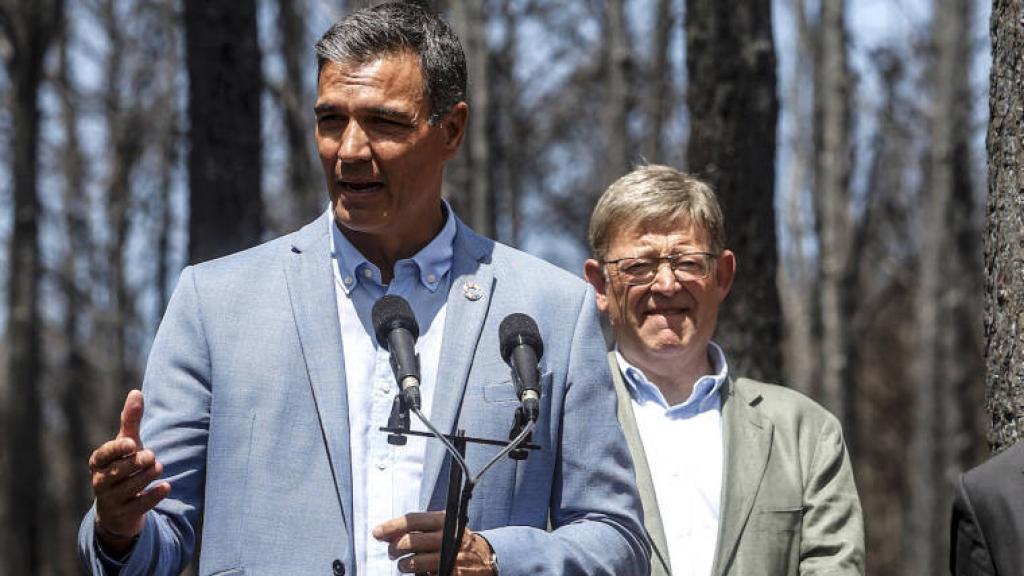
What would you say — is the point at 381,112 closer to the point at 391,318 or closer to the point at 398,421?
the point at 391,318

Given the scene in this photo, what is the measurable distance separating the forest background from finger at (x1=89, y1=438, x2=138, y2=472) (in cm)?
259

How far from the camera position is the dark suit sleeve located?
386cm

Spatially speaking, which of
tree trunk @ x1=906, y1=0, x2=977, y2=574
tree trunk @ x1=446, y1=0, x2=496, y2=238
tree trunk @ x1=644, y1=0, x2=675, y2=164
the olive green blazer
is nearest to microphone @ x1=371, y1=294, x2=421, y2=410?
the olive green blazer

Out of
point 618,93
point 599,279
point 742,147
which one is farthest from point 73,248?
point 599,279

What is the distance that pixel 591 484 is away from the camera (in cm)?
392

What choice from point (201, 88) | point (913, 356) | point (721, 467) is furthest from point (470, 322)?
point (913, 356)

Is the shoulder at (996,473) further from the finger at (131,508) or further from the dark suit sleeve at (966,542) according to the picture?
the finger at (131,508)

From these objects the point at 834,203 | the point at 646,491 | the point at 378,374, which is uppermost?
the point at 834,203

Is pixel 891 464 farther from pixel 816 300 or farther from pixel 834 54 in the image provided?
pixel 834 54

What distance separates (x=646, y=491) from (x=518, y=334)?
1.39 m

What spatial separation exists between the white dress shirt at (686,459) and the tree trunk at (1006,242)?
0.79 m

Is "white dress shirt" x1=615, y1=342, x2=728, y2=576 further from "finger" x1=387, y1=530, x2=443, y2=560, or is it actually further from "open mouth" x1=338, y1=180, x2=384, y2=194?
"finger" x1=387, y1=530, x2=443, y2=560

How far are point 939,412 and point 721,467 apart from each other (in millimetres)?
14694

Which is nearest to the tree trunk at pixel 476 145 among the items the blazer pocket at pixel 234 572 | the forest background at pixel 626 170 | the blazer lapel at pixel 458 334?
the forest background at pixel 626 170
